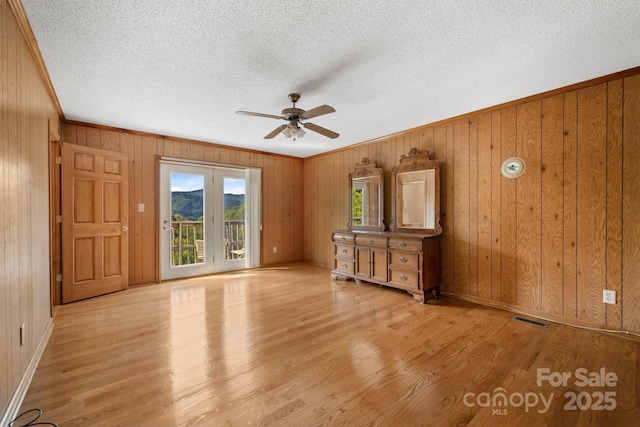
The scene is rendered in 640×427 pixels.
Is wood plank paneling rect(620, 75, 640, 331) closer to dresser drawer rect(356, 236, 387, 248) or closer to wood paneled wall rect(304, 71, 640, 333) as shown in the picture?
wood paneled wall rect(304, 71, 640, 333)

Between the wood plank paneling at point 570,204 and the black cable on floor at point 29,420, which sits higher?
the wood plank paneling at point 570,204

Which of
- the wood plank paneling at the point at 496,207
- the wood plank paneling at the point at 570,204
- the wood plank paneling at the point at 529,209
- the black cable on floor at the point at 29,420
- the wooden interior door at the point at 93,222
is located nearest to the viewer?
the black cable on floor at the point at 29,420

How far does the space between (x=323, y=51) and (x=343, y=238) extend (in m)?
A: 2.83

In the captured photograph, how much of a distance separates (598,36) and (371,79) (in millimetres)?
1595

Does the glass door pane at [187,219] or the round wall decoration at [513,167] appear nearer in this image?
the round wall decoration at [513,167]

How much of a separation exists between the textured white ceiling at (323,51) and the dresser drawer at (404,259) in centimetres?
178

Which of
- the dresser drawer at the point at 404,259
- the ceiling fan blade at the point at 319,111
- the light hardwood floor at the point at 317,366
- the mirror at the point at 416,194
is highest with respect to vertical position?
the ceiling fan blade at the point at 319,111

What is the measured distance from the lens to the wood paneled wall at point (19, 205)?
1.53 meters

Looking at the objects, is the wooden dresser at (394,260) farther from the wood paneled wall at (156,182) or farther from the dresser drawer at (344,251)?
the wood paneled wall at (156,182)

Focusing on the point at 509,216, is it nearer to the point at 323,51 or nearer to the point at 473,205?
the point at 473,205

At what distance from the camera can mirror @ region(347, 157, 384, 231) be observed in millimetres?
4469

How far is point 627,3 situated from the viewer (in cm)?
165

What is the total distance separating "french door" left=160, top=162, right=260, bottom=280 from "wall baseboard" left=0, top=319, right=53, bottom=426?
2.23 metres

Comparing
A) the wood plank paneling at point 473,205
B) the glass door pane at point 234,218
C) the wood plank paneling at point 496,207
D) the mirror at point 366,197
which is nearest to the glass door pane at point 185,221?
the glass door pane at point 234,218
